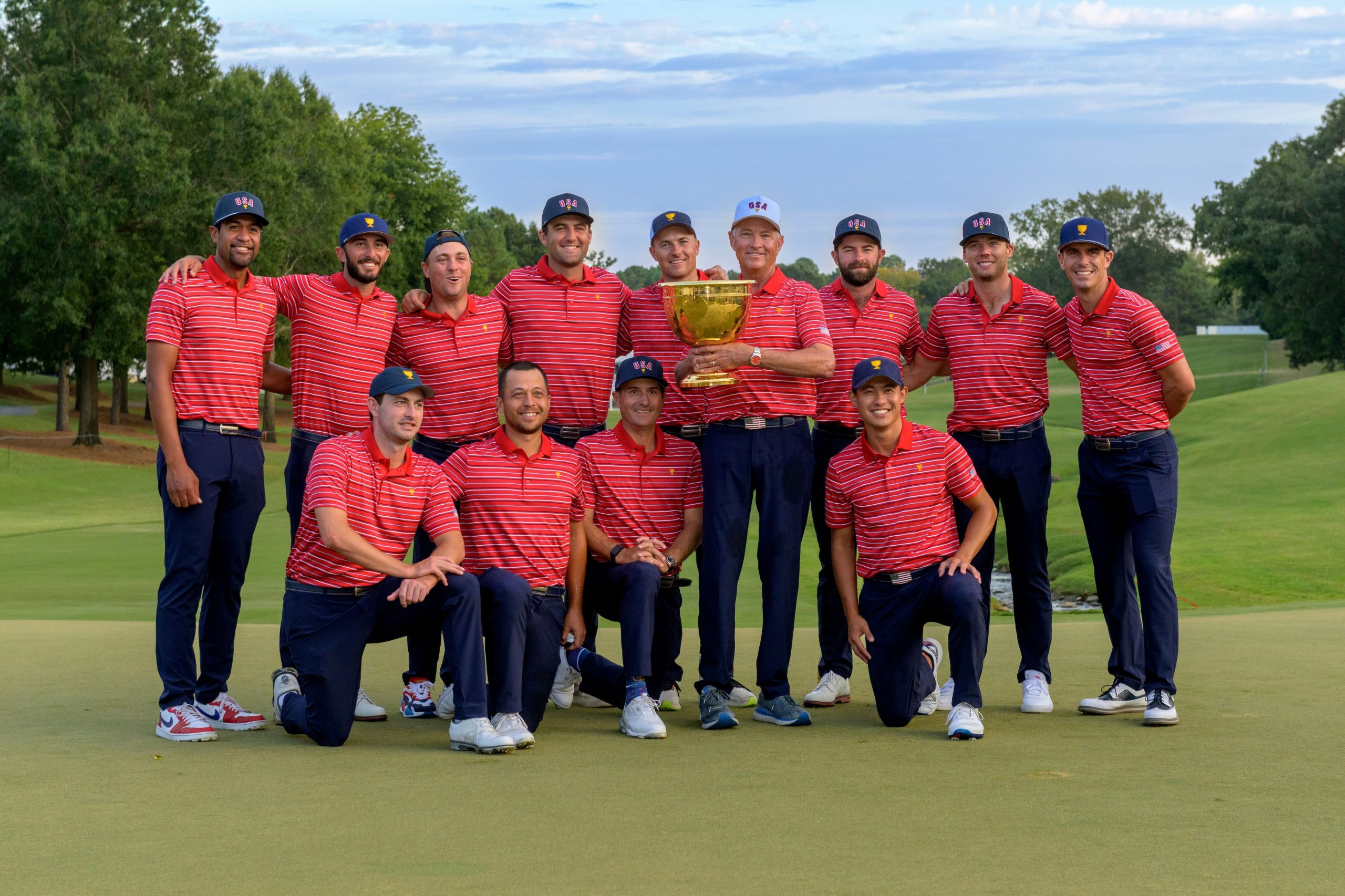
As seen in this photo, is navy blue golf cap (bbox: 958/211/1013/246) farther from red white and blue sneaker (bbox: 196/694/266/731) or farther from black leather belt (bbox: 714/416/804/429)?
red white and blue sneaker (bbox: 196/694/266/731)

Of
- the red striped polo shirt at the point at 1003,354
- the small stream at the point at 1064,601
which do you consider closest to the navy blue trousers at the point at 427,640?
the red striped polo shirt at the point at 1003,354

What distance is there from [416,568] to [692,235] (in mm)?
2281

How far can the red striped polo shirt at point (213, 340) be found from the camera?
6488 millimetres

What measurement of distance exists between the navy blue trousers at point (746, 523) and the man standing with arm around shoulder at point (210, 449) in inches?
84.8

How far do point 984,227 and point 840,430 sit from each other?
130 centimetres

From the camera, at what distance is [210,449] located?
6.50 m

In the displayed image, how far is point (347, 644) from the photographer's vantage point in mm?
6094

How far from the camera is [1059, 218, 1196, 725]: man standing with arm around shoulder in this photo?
674 centimetres

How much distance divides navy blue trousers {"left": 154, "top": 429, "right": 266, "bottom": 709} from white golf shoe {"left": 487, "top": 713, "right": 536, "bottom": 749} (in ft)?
4.63

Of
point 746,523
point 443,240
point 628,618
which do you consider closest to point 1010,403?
point 746,523

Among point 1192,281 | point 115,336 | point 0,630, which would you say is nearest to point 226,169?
point 115,336

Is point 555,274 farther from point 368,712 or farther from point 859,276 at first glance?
point 368,712

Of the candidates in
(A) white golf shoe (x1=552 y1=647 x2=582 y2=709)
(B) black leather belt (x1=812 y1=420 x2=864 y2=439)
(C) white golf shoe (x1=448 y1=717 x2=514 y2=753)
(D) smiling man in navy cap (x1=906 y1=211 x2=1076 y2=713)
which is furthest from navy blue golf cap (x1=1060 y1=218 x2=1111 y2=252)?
(C) white golf shoe (x1=448 y1=717 x2=514 y2=753)

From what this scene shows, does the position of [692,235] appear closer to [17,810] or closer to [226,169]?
[17,810]
